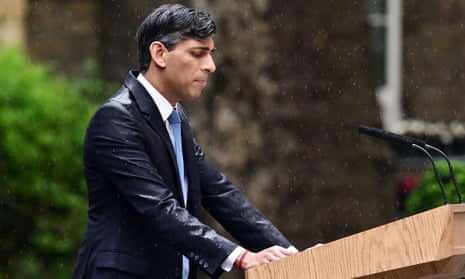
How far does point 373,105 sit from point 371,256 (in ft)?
23.8

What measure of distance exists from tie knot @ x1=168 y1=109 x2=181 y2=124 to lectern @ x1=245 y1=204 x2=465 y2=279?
1.03 metres

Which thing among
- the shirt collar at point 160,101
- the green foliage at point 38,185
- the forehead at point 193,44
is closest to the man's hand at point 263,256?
the shirt collar at point 160,101

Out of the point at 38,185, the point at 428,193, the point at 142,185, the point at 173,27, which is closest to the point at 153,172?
the point at 142,185

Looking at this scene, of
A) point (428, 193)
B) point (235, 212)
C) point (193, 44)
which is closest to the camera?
point (193, 44)

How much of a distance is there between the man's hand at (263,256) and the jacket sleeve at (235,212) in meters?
0.53

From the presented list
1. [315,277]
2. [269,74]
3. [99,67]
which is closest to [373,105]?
[269,74]

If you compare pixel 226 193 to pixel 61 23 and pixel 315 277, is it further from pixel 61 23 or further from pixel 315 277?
A: pixel 61 23

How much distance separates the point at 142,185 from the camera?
5.43m

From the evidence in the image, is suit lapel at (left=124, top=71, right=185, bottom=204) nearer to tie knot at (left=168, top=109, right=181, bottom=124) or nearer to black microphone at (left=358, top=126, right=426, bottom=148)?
tie knot at (left=168, top=109, right=181, bottom=124)

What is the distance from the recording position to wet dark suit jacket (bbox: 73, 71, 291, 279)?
5.39m

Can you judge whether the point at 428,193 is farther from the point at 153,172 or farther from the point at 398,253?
the point at 398,253

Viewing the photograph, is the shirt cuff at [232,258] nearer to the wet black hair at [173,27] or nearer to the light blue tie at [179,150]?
the light blue tie at [179,150]

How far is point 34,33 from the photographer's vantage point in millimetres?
18922

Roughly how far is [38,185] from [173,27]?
6.54 metres
